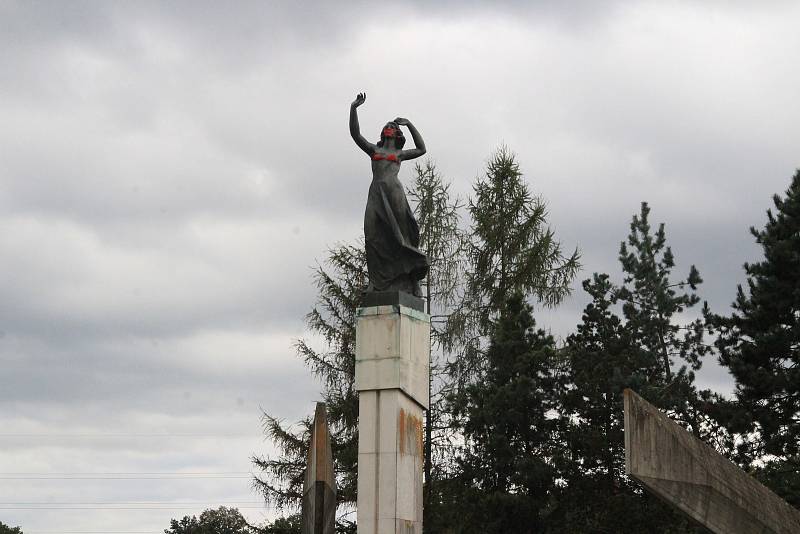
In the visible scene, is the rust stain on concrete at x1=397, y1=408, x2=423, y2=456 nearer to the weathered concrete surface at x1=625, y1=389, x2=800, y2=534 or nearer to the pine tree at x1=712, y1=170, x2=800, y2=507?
the weathered concrete surface at x1=625, y1=389, x2=800, y2=534

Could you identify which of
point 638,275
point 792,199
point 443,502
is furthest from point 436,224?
point 792,199

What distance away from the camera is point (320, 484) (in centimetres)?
1267

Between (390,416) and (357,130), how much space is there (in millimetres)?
3626

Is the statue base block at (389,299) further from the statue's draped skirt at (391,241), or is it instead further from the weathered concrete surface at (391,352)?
the statue's draped skirt at (391,241)

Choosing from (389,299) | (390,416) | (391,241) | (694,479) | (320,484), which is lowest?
(694,479)

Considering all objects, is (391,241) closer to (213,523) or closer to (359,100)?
(359,100)

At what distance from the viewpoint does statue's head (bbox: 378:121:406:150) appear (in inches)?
589

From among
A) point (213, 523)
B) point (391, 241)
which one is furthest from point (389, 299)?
point (213, 523)

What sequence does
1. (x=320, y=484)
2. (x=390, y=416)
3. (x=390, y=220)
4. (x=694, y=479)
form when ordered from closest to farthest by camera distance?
(x=694, y=479)
(x=320, y=484)
(x=390, y=416)
(x=390, y=220)

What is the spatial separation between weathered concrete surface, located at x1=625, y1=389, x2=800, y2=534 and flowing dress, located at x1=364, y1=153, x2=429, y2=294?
534 cm

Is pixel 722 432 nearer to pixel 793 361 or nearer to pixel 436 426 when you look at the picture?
pixel 793 361

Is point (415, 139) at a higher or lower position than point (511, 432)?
higher

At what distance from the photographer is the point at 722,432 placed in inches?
914

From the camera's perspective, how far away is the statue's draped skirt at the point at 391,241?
1452 cm
